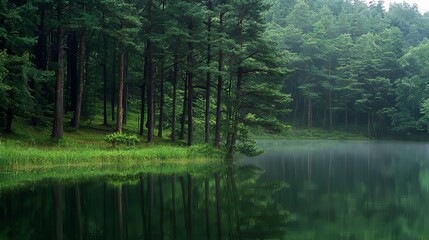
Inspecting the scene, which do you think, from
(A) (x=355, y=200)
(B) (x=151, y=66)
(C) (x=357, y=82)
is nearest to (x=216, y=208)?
(A) (x=355, y=200)

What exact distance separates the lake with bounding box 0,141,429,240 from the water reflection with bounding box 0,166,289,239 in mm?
26

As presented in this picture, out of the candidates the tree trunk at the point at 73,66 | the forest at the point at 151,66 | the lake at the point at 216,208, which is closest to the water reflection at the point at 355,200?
the lake at the point at 216,208

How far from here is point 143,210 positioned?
14359mm

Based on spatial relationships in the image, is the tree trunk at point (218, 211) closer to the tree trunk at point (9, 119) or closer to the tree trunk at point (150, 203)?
the tree trunk at point (150, 203)

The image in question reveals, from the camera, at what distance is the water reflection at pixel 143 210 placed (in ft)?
37.6

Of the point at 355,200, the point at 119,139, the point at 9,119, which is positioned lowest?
the point at 355,200

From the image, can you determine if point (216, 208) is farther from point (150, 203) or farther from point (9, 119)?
point (9, 119)

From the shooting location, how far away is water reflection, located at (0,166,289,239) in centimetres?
1145

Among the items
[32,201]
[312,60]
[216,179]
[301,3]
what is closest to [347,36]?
[312,60]

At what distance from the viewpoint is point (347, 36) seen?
82.4 meters

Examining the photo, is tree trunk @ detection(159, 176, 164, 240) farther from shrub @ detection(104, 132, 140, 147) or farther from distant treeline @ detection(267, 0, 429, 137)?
distant treeline @ detection(267, 0, 429, 137)

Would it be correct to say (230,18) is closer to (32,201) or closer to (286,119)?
(32,201)

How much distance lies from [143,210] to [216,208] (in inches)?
89.6

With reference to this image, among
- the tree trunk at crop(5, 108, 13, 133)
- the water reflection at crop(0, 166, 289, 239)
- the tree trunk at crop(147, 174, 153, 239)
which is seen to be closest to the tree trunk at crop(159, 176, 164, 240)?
the water reflection at crop(0, 166, 289, 239)
